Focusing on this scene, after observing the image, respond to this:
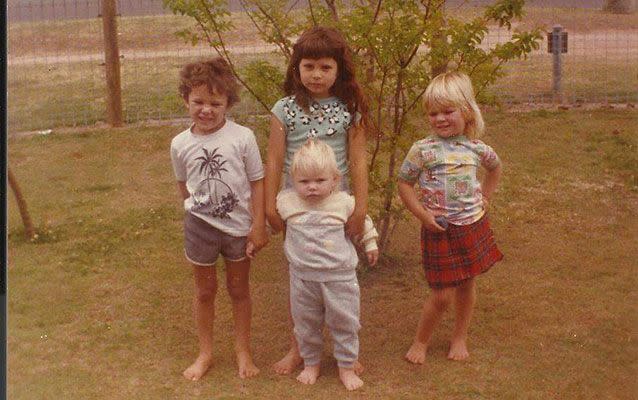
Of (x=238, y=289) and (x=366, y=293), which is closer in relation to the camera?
(x=238, y=289)

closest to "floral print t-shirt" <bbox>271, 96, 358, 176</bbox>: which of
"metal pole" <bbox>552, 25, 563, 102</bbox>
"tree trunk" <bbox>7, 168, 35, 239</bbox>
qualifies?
"tree trunk" <bbox>7, 168, 35, 239</bbox>

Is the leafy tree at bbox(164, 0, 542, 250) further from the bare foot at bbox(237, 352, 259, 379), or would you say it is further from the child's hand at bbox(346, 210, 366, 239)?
the bare foot at bbox(237, 352, 259, 379)

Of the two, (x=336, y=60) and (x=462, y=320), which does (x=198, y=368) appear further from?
(x=336, y=60)

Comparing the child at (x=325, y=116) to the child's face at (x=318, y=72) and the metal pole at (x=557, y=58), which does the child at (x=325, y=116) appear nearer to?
the child's face at (x=318, y=72)

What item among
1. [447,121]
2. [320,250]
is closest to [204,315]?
[320,250]

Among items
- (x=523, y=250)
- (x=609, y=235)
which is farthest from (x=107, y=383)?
(x=609, y=235)

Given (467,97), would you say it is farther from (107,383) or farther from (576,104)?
(576,104)
